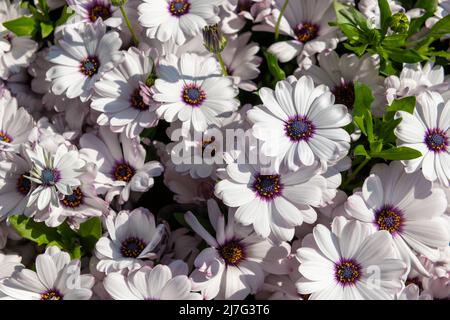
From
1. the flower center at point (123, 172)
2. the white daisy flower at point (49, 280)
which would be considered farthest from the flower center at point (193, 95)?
the white daisy flower at point (49, 280)

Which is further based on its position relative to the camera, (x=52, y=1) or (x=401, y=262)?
(x=52, y=1)

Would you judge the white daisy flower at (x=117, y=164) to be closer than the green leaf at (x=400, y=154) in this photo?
No

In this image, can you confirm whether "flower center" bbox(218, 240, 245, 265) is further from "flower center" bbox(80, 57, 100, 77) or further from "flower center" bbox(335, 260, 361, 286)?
"flower center" bbox(80, 57, 100, 77)

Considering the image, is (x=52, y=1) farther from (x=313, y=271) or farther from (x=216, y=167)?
(x=313, y=271)

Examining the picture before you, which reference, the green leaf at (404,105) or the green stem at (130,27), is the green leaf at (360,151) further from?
the green stem at (130,27)

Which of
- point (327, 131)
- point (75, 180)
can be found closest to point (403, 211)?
point (327, 131)

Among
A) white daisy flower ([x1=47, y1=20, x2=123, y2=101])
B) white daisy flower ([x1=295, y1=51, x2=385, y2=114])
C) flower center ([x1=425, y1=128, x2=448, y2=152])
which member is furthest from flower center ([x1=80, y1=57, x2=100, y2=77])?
flower center ([x1=425, y1=128, x2=448, y2=152])

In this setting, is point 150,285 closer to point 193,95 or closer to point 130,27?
point 193,95
